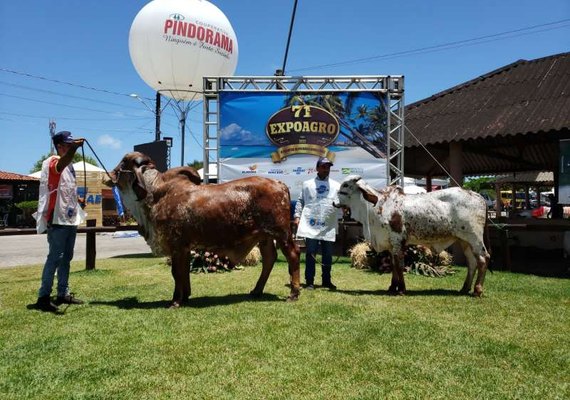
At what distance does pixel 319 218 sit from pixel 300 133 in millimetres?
4343

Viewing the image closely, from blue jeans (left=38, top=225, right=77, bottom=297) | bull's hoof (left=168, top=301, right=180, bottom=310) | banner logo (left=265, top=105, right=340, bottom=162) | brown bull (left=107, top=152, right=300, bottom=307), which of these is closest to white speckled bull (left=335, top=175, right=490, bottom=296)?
brown bull (left=107, top=152, right=300, bottom=307)

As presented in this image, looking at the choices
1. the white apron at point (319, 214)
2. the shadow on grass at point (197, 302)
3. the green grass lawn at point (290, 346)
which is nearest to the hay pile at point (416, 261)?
the green grass lawn at point (290, 346)

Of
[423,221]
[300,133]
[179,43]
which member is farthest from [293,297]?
[179,43]

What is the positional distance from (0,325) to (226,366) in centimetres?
283

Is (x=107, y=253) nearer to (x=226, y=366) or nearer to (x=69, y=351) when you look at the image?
(x=69, y=351)

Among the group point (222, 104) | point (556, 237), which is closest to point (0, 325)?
point (222, 104)

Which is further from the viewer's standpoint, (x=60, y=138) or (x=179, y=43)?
(x=179, y=43)

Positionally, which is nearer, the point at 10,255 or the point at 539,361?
the point at 539,361

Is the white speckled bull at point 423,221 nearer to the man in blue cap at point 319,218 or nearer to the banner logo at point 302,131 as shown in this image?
the man in blue cap at point 319,218

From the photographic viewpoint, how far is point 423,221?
6.50 m

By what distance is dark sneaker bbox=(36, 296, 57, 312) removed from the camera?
552 centimetres

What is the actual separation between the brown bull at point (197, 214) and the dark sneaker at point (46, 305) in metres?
1.32

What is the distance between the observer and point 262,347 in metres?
4.16

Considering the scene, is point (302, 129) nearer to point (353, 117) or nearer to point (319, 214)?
point (353, 117)
